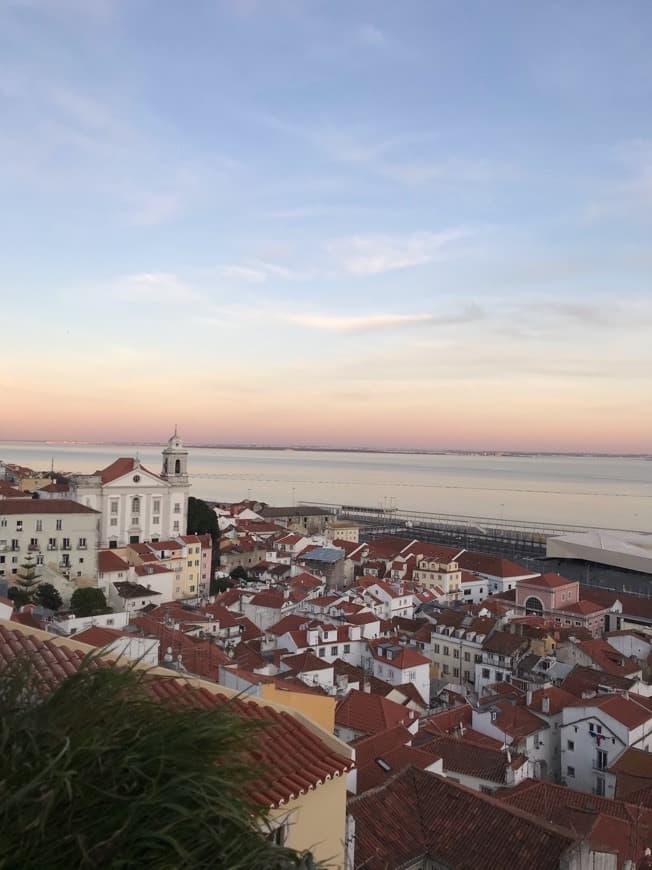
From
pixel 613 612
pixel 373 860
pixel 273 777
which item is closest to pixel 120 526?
pixel 613 612

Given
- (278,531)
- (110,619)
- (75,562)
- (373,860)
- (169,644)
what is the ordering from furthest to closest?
(278,531), (75,562), (110,619), (169,644), (373,860)

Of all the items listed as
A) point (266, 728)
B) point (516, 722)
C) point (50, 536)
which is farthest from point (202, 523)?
point (266, 728)

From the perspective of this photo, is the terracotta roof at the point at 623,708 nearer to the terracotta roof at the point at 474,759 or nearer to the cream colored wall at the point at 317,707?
the terracotta roof at the point at 474,759

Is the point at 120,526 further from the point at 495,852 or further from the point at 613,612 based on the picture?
the point at 495,852

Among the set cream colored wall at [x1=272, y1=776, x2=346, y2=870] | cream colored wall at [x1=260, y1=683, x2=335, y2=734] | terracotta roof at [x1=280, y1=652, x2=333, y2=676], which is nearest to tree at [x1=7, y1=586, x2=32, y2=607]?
terracotta roof at [x1=280, y1=652, x2=333, y2=676]

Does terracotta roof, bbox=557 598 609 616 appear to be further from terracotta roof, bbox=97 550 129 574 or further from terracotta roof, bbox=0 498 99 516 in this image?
terracotta roof, bbox=0 498 99 516
